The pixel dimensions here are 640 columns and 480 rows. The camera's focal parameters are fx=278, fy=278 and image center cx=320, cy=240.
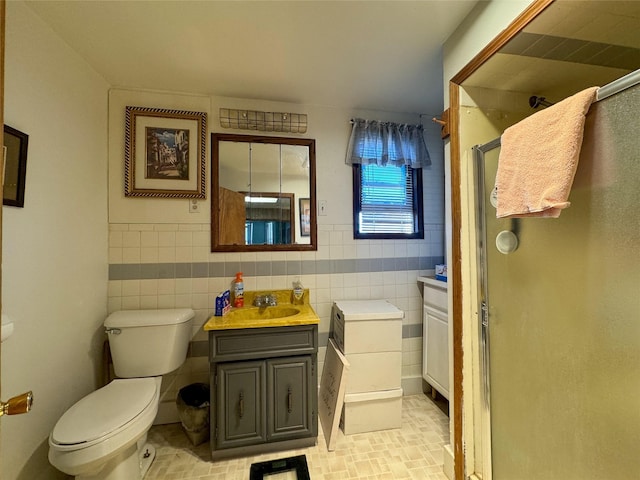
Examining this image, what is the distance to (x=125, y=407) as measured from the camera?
1.31 m

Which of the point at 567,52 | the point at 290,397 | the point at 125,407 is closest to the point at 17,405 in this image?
the point at 125,407

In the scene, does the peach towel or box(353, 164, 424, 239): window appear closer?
the peach towel

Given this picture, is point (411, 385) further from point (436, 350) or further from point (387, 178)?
point (387, 178)

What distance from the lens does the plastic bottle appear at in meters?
1.92

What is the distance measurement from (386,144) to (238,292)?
61.7 inches

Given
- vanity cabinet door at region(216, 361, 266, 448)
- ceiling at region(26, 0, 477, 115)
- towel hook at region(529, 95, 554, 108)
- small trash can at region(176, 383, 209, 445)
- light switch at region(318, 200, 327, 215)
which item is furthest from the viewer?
light switch at region(318, 200, 327, 215)

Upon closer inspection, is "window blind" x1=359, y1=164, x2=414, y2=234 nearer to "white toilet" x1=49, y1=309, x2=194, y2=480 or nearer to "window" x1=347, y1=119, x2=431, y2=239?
"window" x1=347, y1=119, x2=431, y2=239

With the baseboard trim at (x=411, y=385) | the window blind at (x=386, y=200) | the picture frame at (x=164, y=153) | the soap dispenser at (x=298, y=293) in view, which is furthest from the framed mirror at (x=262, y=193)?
the baseboard trim at (x=411, y=385)

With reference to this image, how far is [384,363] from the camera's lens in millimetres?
1817

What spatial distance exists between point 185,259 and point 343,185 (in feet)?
4.19

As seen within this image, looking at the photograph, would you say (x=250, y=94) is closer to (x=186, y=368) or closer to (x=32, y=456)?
(x=186, y=368)

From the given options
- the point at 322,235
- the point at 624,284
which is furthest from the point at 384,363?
the point at 624,284

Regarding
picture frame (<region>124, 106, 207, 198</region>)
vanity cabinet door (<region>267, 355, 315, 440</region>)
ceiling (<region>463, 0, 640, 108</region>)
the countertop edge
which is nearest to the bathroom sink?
vanity cabinet door (<region>267, 355, 315, 440</region>)

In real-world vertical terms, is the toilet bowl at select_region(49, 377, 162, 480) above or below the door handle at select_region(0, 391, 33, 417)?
below
